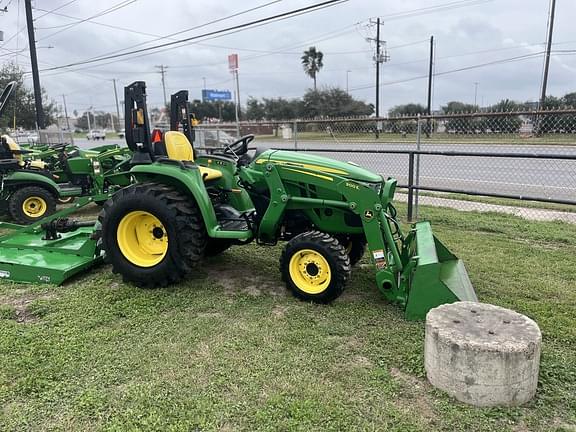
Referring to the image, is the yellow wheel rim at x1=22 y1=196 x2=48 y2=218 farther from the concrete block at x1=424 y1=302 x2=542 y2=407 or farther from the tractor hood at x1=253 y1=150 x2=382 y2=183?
the concrete block at x1=424 y1=302 x2=542 y2=407

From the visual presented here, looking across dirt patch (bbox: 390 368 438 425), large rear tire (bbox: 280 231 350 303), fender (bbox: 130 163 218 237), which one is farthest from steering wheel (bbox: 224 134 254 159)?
dirt patch (bbox: 390 368 438 425)

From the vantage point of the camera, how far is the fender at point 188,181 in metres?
4.29

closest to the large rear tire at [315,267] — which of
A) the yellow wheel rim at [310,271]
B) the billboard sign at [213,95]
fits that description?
the yellow wheel rim at [310,271]

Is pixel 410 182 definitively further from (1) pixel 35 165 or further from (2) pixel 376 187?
(1) pixel 35 165

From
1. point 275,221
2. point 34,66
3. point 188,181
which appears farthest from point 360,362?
point 34,66

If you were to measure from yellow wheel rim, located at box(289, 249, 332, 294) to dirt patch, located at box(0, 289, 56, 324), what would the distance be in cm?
218

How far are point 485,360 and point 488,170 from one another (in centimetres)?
1013

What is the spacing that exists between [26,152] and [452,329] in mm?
8620

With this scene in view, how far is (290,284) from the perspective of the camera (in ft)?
13.4

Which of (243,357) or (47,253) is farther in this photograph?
(47,253)

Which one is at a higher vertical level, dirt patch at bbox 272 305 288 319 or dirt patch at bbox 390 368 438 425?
dirt patch at bbox 272 305 288 319

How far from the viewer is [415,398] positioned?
2695 mm

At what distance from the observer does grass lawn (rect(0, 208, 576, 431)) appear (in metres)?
2.55

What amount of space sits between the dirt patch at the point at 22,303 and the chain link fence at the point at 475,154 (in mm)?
5049
